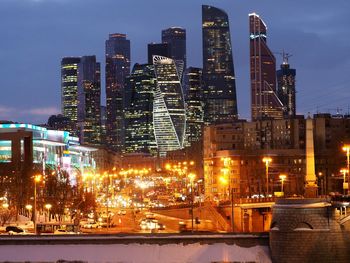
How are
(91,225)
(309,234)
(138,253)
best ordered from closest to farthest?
(309,234), (138,253), (91,225)

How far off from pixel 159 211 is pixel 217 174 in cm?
5997

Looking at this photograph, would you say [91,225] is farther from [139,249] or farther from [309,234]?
[309,234]

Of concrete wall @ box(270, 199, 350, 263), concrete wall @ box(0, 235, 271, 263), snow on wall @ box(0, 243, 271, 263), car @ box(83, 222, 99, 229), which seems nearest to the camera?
concrete wall @ box(270, 199, 350, 263)

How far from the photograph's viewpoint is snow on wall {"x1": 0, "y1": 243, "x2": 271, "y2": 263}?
180 ft

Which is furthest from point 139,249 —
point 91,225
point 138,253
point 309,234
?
point 91,225

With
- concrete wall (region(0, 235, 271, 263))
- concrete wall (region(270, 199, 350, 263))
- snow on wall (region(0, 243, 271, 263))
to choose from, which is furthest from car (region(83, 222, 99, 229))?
concrete wall (region(270, 199, 350, 263))

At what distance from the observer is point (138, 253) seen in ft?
183

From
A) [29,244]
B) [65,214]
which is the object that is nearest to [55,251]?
[29,244]

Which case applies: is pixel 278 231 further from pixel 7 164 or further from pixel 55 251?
pixel 7 164

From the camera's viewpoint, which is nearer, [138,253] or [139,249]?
[138,253]

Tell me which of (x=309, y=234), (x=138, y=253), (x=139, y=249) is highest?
(x=309, y=234)

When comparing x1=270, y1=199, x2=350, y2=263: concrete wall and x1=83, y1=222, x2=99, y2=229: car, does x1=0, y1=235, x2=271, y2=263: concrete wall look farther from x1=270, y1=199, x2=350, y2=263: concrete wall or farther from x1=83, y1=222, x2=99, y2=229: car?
x1=83, y1=222, x2=99, y2=229: car

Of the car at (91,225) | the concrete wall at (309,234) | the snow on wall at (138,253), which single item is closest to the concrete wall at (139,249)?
the snow on wall at (138,253)

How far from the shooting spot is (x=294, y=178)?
167 m
